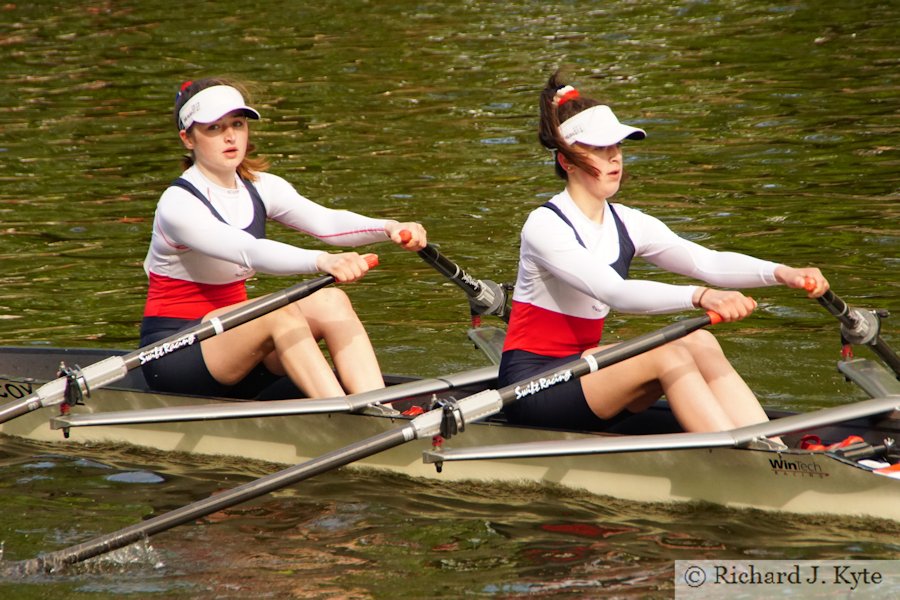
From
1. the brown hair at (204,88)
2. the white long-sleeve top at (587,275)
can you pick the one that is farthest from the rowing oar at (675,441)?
the brown hair at (204,88)

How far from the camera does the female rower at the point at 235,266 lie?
702cm

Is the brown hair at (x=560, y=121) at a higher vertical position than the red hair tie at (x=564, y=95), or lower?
lower

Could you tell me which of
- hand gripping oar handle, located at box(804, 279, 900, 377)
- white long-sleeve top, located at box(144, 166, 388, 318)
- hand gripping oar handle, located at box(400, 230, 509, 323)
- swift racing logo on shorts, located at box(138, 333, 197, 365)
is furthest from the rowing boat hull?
hand gripping oar handle, located at box(400, 230, 509, 323)

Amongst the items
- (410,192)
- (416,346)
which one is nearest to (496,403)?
(416,346)

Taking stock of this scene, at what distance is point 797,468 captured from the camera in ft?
19.7

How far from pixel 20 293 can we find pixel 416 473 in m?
5.30

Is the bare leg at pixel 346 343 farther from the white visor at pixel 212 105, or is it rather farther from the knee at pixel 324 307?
the white visor at pixel 212 105

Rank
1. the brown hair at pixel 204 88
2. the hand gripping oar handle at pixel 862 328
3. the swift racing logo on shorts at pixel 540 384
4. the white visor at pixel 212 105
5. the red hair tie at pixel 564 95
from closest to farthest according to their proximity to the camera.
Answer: the swift racing logo on shorts at pixel 540 384
the red hair tie at pixel 564 95
the hand gripping oar handle at pixel 862 328
the white visor at pixel 212 105
the brown hair at pixel 204 88

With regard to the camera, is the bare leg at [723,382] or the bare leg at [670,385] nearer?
the bare leg at [670,385]

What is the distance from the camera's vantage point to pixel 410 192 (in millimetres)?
13820

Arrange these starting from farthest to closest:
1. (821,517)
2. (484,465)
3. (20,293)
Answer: (20,293) < (484,465) < (821,517)

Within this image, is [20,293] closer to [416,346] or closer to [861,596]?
[416,346]

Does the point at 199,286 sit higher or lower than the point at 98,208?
lower

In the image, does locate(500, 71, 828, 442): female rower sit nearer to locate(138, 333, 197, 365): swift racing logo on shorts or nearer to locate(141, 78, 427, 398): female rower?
locate(141, 78, 427, 398): female rower
